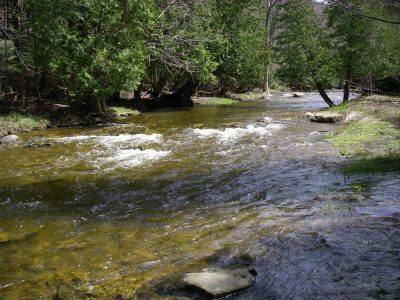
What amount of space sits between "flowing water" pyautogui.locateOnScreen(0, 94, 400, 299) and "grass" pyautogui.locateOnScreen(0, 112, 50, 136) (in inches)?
122

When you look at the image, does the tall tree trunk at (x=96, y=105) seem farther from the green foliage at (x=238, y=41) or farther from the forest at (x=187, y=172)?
the green foliage at (x=238, y=41)

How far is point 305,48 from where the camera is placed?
80.5ft

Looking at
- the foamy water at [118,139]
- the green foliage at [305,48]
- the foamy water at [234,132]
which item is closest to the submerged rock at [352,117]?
the foamy water at [234,132]

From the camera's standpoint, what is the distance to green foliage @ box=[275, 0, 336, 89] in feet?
78.1

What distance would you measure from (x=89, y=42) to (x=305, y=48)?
13.7 meters

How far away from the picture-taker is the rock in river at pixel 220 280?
4.40 meters

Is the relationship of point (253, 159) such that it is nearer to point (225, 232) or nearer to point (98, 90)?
point (225, 232)

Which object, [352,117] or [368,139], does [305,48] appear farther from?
[368,139]

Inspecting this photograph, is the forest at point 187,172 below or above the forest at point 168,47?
below

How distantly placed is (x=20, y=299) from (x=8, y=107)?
1596cm

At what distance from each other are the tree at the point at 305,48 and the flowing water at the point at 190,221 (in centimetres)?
1258

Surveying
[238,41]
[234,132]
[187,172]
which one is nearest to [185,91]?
[238,41]

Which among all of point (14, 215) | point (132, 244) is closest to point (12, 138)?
point (14, 215)

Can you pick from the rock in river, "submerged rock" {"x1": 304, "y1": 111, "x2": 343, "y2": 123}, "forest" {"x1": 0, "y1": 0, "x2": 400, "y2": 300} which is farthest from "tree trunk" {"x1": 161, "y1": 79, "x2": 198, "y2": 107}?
the rock in river
